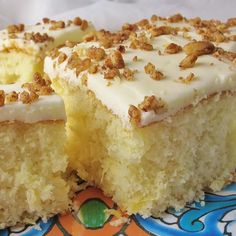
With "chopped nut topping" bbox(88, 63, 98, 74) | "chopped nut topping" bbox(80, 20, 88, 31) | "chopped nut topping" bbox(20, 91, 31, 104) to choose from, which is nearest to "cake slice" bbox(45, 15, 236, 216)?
"chopped nut topping" bbox(88, 63, 98, 74)

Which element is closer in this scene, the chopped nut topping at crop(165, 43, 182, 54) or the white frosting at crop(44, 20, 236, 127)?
the white frosting at crop(44, 20, 236, 127)

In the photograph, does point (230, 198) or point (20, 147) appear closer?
point (20, 147)

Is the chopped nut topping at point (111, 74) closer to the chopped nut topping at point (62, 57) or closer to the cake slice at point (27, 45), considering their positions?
the chopped nut topping at point (62, 57)

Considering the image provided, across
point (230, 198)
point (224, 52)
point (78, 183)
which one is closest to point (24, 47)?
point (78, 183)

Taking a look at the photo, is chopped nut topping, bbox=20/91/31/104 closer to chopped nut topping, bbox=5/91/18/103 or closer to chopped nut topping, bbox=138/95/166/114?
chopped nut topping, bbox=5/91/18/103

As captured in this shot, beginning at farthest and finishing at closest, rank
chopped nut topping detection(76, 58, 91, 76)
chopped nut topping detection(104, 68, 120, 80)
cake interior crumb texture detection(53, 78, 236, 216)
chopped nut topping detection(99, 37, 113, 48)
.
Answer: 1. chopped nut topping detection(99, 37, 113, 48)
2. chopped nut topping detection(76, 58, 91, 76)
3. chopped nut topping detection(104, 68, 120, 80)
4. cake interior crumb texture detection(53, 78, 236, 216)

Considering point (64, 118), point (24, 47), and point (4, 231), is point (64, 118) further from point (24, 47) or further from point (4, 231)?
point (24, 47)

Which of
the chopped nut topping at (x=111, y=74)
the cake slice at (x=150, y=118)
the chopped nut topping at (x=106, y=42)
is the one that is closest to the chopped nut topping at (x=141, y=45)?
the cake slice at (x=150, y=118)
